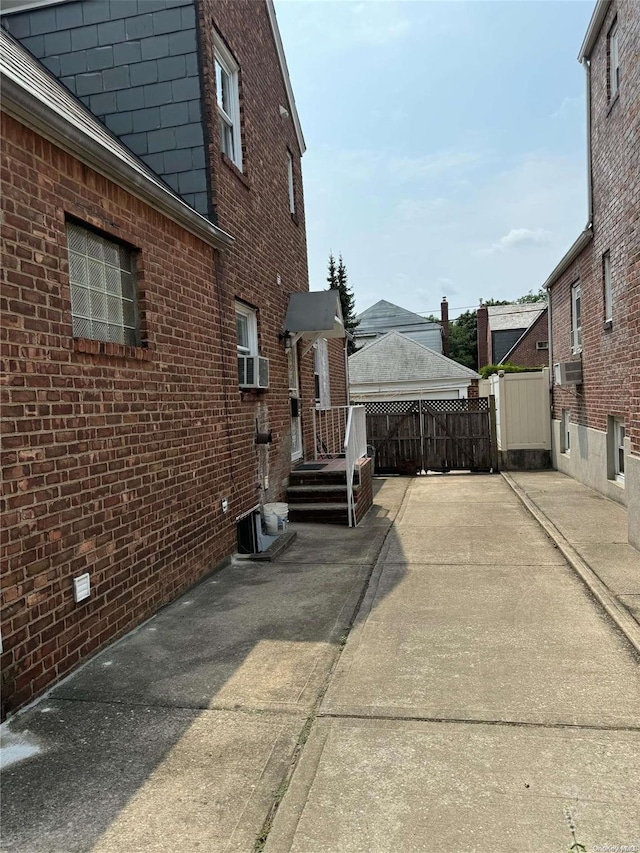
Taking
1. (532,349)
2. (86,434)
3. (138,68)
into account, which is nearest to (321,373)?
(138,68)

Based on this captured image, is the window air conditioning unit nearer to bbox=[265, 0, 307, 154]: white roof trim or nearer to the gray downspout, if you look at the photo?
the gray downspout

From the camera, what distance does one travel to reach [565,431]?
44.3 ft

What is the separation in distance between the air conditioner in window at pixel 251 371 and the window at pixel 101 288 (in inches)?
95.9

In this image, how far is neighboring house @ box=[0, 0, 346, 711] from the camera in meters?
3.50

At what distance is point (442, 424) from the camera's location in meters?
15.0

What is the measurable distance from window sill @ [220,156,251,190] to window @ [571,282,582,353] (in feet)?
24.9

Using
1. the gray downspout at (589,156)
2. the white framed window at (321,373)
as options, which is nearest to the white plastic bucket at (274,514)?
the white framed window at (321,373)

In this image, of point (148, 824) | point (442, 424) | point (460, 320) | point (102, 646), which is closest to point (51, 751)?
point (148, 824)

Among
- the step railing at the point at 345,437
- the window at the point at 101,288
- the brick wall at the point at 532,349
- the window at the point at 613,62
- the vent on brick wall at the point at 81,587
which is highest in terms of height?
the window at the point at 613,62

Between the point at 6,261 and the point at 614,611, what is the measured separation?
16.2ft

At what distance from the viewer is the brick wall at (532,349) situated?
3356 cm

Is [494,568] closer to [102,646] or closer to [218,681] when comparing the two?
[218,681]

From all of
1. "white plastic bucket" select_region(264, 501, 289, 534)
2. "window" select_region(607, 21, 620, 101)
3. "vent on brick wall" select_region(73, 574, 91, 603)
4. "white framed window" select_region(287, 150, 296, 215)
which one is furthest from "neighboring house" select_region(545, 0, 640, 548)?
"vent on brick wall" select_region(73, 574, 91, 603)

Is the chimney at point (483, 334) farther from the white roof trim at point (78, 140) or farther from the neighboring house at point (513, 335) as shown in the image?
the white roof trim at point (78, 140)
